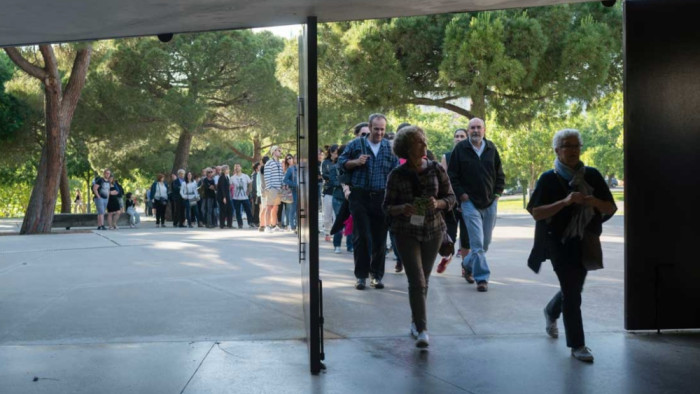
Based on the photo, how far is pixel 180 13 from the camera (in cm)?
621

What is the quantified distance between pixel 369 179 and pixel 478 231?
1.37 m

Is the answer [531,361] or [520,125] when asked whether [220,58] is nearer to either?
[520,125]

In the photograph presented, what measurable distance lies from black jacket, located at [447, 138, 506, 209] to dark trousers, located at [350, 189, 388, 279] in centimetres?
94

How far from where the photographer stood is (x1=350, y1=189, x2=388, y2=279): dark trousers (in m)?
9.02

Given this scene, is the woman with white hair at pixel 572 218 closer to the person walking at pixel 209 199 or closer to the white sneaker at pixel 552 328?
the white sneaker at pixel 552 328

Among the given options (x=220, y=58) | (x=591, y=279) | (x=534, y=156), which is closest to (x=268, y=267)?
(x=591, y=279)

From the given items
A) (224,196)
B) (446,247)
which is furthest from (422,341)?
(224,196)

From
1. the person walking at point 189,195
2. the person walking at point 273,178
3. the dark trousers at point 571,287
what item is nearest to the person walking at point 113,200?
the person walking at point 189,195

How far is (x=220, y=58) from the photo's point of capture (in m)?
34.2

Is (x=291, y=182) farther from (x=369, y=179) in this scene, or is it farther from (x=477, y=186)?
(x=477, y=186)

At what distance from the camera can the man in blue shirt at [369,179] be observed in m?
8.96

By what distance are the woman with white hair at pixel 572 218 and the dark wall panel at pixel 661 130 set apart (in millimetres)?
848

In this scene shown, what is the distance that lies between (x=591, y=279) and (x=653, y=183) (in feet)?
11.9

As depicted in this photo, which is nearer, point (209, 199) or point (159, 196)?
point (209, 199)
